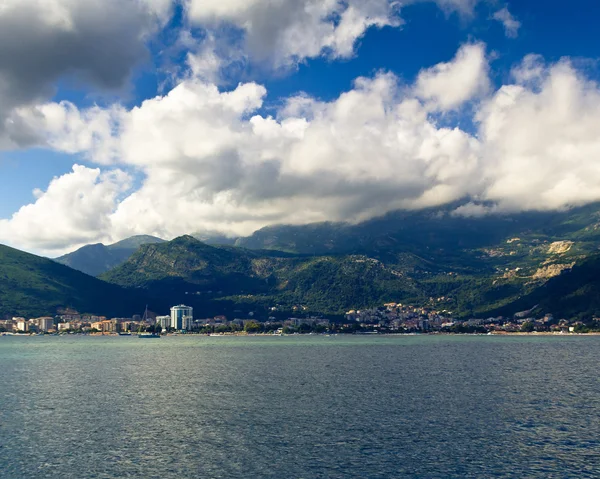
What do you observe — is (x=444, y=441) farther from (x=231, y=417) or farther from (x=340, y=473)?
(x=231, y=417)

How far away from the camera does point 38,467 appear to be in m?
55.2

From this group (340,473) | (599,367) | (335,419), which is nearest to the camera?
(340,473)

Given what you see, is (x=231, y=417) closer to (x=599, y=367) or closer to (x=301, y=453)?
(x=301, y=453)

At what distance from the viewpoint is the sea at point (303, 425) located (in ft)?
180

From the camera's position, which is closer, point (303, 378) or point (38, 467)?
point (38, 467)

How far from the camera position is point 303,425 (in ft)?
243

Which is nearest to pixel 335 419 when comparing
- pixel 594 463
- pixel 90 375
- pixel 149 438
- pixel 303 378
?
pixel 149 438

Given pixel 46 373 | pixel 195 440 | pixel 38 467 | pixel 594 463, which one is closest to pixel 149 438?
pixel 195 440

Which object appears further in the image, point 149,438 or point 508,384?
point 508,384

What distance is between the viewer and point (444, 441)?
213 feet

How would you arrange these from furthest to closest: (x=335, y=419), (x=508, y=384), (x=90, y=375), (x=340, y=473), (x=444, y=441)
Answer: (x=90, y=375), (x=508, y=384), (x=335, y=419), (x=444, y=441), (x=340, y=473)

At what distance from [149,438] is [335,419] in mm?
26111

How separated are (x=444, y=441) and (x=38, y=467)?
4544 centimetres

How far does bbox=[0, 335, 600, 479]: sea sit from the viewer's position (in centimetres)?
5500
